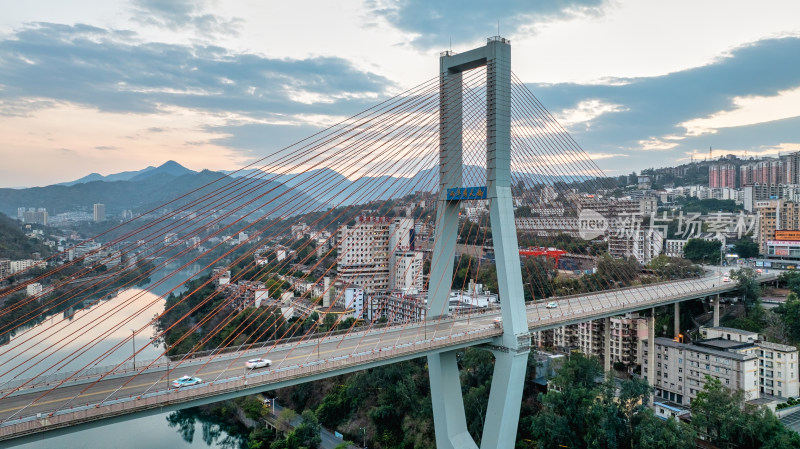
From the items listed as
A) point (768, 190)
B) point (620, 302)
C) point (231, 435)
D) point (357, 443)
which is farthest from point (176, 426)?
point (768, 190)

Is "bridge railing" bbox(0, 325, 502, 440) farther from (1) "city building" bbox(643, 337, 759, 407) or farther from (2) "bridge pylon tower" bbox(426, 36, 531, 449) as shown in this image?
(1) "city building" bbox(643, 337, 759, 407)

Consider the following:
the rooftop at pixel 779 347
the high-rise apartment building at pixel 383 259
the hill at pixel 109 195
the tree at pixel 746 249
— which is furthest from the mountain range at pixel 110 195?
the rooftop at pixel 779 347

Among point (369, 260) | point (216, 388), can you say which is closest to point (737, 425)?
point (216, 388)

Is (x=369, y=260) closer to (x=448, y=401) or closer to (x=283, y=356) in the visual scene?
(x=448, y=401)

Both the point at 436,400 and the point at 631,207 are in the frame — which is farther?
the point at 631,207

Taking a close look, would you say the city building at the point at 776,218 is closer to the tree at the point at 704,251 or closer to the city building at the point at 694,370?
the tree at the point at 704,251

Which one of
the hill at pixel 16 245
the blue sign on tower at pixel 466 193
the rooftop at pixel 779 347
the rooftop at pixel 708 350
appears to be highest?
the blue sign on tower at pixel 466 193

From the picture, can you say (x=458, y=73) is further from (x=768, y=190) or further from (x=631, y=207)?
(x=768, y=190)
